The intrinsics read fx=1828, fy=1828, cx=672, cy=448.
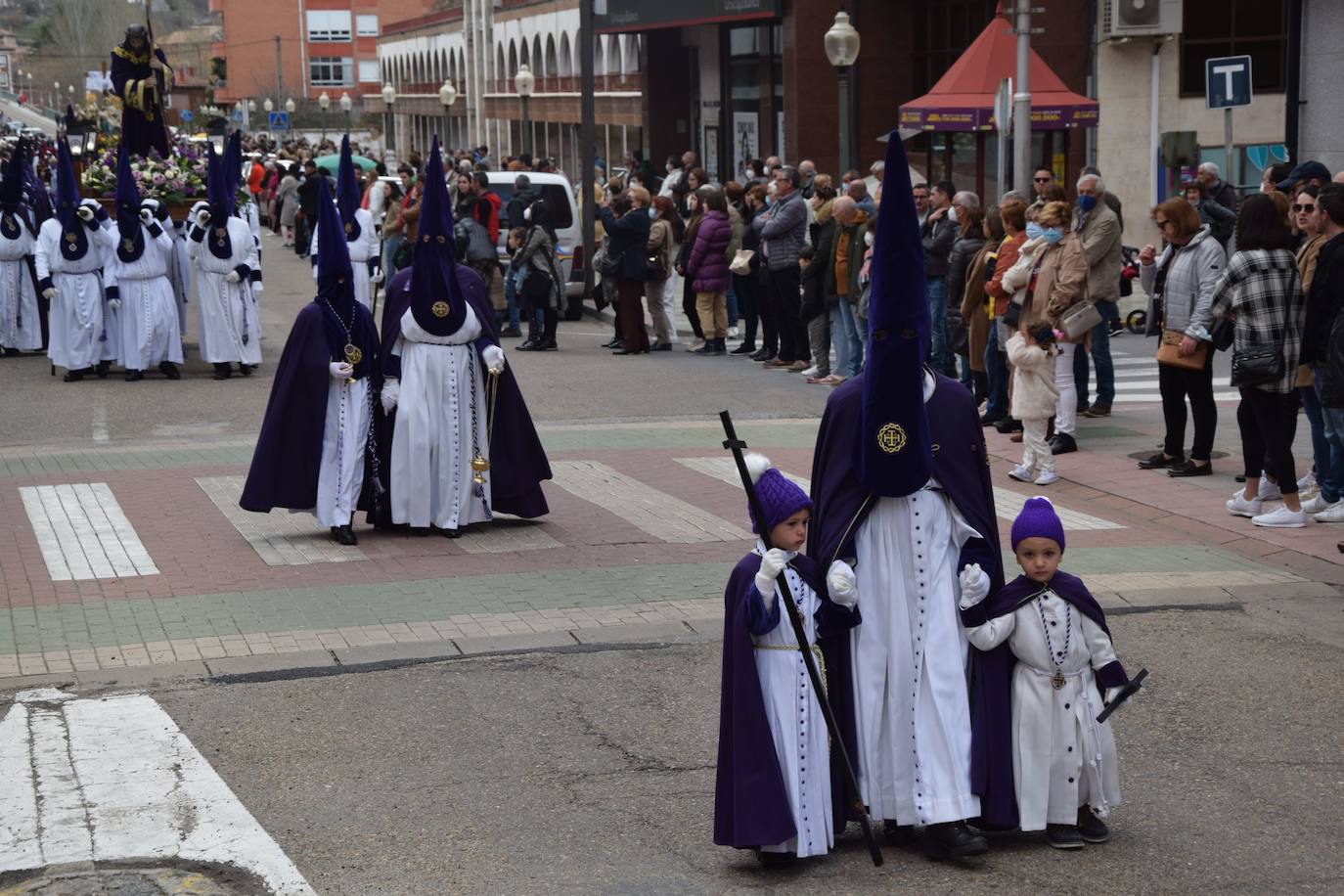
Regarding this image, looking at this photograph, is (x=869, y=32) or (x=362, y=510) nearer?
(x=362, y=510)

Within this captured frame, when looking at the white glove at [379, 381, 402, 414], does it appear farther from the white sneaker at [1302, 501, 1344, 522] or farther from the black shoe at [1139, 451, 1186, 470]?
the white sneaker at [1302, 501, 1344, 522]

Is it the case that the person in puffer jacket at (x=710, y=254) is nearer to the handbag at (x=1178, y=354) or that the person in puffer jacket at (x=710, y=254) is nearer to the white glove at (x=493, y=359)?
the handbag at (x=1178, y=354)

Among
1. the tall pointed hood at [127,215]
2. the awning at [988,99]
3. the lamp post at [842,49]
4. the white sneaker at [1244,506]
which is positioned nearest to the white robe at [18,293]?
the tall pointed hood at [127,215]

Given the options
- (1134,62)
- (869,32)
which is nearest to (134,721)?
(1134,62)

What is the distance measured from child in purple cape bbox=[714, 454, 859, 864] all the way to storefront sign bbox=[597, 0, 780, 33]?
28860 millimetres

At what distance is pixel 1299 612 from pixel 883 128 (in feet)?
81.4

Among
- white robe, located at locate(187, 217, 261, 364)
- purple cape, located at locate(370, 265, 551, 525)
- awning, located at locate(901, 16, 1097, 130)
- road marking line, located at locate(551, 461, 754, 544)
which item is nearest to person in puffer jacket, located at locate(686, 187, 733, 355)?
awning, located at locate(901, 16, 1097, 130)

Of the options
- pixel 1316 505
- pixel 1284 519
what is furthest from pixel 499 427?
pixel 1316 505

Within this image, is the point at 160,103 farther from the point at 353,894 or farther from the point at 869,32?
the point at 353,894

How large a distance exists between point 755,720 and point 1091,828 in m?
1.26

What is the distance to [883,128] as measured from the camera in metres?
33.0

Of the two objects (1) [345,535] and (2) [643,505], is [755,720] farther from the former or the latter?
(2) [643,505]

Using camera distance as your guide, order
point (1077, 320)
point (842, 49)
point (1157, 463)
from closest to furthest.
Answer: point (1157, 463) < point (1077, 320) < point (842, 49)

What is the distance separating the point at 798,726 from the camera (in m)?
5.58
